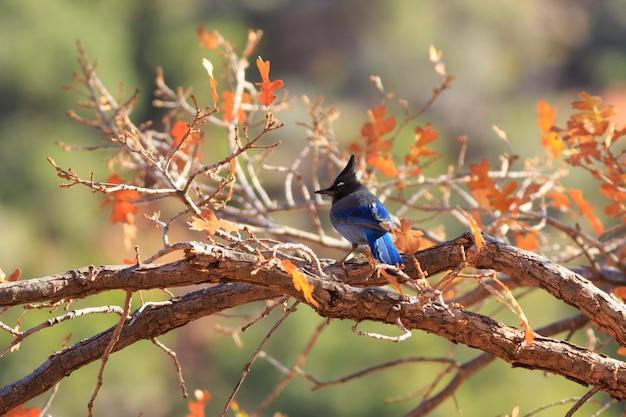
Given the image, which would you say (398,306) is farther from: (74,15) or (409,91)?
(74,15)

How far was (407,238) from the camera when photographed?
5.73ft

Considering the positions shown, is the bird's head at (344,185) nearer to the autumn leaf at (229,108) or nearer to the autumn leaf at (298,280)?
the autumn leaf at (229,108)

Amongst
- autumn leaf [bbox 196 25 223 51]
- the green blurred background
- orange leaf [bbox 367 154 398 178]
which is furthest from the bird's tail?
the green blurred background

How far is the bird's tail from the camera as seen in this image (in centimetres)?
185

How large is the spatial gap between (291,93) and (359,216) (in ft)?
35.5

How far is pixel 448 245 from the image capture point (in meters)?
1.70

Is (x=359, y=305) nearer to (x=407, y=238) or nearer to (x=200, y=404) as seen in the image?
(x=407, y=238)

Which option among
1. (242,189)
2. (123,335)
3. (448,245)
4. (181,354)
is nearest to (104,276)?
(123,335)

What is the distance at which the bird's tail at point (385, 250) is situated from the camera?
1.85 m

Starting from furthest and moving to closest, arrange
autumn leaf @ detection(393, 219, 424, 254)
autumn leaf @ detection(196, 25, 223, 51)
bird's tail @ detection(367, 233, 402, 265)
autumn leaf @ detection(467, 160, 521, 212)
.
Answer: autumn leaf @ detection(196, 25, 223, 51)
autumn leaf @ detection(467, 160, 521, 212)
bird's tail @ detection(367, 233, 402, 265)
autumn leaf @ detection(393, 219, 424, 254)

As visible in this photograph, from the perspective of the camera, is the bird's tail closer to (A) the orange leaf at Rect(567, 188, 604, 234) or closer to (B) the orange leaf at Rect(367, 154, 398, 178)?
(B) the orange leaf at Rect(367, 154, 398, 178)

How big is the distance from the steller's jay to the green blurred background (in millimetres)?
3457

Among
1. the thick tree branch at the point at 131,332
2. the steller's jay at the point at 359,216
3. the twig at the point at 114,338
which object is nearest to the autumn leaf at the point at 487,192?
the steller's jay at the point at 359,216

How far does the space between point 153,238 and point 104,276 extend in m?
7.65
